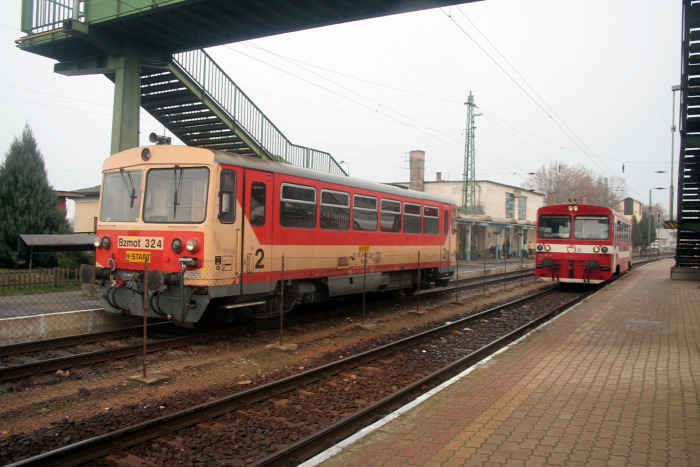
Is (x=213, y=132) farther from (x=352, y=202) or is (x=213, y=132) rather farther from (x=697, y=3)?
(x=697, y=3)

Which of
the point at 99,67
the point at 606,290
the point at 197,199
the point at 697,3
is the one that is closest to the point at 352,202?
the point at 197,199

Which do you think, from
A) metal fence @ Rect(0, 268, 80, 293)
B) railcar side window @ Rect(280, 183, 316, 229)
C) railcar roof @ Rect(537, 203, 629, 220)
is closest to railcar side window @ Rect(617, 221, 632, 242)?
railcar roof @ Rect(537, 203, 629, 220)

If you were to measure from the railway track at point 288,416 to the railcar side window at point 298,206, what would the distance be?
290 cm

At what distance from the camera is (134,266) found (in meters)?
8.91

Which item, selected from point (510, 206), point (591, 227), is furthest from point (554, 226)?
point (510, 206)

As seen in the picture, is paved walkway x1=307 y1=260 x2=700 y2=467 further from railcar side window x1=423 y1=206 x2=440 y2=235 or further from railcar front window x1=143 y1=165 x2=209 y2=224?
railcar side window x1=423 y1=206 x2=440 y2=235

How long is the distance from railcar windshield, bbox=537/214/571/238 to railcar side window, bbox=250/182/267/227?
526 inches

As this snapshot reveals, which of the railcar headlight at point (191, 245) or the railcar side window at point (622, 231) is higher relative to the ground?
the railcar side window at point (622, 231)

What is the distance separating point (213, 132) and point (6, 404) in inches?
443

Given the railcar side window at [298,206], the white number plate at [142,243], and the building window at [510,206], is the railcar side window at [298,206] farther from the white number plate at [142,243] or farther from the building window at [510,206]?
the building window at [510,206]

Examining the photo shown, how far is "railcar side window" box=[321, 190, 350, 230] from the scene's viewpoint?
36.4ft

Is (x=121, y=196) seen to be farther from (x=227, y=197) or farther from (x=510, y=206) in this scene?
(x=510, y=206)

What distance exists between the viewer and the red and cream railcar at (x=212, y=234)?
27.8ft

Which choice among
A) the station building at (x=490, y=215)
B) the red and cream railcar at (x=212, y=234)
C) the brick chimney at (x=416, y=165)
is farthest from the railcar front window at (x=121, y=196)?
the brick chimney at (x=416, y=165)
